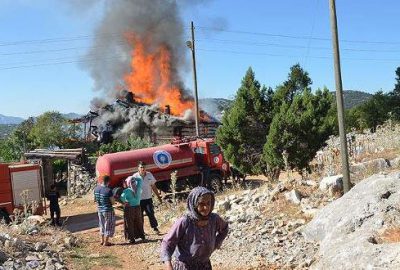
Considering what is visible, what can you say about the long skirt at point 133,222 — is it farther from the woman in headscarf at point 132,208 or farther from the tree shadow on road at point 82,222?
the tree shadow on road at point 82,222

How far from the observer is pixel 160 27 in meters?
52.6

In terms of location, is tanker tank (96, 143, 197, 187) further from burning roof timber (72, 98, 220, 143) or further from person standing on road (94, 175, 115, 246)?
burning roof timber (72, 98, 220, 143)

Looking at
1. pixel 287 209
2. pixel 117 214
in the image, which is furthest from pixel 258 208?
pixel 117 214

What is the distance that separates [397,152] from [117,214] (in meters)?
9.61

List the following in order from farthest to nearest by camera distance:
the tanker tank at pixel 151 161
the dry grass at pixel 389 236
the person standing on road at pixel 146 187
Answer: the tanker tank at pixel 151 161 → the person standing on road at pixel 146 187 → the dry grass at pixel 389 236

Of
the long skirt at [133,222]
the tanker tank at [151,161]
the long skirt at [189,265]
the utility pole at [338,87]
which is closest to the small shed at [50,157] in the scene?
the tanker tank at [151,161]

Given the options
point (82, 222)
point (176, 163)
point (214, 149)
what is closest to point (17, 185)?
point (82, 222)

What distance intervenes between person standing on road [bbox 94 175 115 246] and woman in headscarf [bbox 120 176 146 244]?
313 millimetres

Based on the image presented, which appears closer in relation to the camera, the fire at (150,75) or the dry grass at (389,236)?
the dry grass at (389,236)

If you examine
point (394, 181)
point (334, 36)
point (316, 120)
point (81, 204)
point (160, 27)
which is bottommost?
point (81, 204)

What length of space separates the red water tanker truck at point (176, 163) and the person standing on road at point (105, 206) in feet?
23.3

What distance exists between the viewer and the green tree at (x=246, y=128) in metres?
21.1

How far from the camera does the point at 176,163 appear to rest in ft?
62.3

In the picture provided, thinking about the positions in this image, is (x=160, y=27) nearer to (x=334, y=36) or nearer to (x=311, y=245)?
(x=334, y=36)
